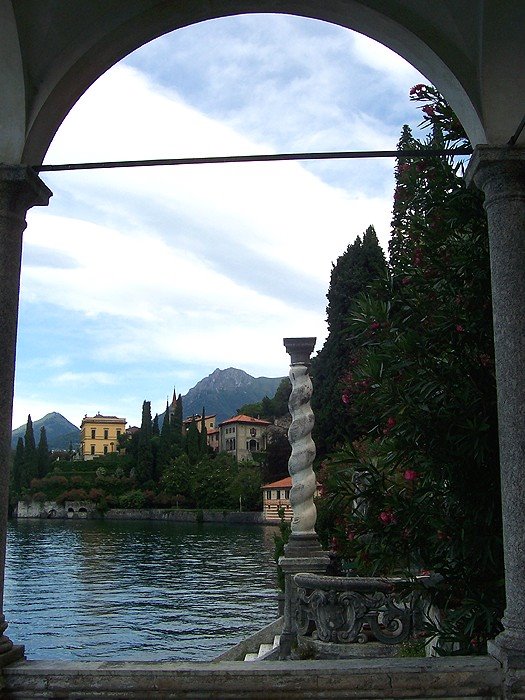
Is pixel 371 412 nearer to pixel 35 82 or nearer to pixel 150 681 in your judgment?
pixel 150 681

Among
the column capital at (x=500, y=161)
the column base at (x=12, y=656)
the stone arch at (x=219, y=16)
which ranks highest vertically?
the stone arch at (x=219, y=16)

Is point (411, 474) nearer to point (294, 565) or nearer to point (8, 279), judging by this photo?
point (8, 279)

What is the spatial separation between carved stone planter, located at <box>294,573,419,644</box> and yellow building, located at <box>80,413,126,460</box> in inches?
4231

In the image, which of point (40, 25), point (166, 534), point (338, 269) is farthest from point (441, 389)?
point (166, 534)

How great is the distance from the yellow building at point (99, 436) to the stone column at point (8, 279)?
109583 mm

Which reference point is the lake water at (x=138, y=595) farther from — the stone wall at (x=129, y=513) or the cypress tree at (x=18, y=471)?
the cypress tree at (x=18, y=471)

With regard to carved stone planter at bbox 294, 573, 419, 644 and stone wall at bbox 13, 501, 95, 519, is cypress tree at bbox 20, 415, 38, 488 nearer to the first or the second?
stone wall at bbox 13, 501, 95, 519

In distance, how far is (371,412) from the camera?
414cm

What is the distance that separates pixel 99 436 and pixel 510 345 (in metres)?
112

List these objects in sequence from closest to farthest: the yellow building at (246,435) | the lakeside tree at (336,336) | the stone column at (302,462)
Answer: the stone column at (302,462) → the lakeside tree at (336,336) → the yellow building at (246,435)

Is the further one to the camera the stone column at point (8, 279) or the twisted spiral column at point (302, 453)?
the twisted spiral column at point (302, 453)

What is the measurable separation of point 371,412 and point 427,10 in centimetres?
205

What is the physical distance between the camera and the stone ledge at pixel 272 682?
299 cm

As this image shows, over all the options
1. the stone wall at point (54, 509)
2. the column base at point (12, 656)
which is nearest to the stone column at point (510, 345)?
the column base at point (12, 656)
